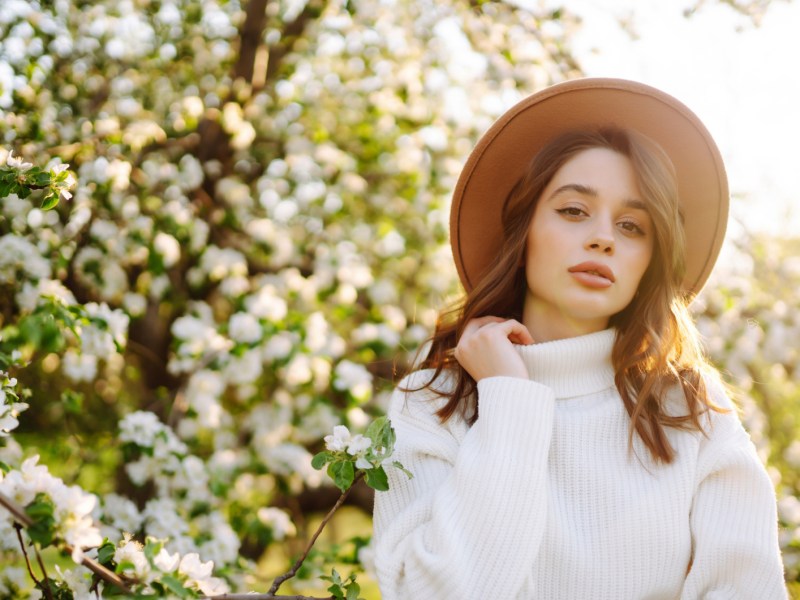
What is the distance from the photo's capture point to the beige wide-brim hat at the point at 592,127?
1798 millimetres

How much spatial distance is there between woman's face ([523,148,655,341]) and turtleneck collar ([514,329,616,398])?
0.06 m

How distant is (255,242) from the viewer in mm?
3818

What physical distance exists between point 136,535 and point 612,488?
1.79m

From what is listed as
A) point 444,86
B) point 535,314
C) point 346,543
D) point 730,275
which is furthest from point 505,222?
point 730,275

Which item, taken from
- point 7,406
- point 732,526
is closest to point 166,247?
point 7,406

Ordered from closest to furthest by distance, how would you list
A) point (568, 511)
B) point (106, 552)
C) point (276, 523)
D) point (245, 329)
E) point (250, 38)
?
point (106, 552)
point (568, 511)
point (245, 329)
point (276, 523)
point (250, 38)

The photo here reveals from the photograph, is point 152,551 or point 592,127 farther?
point 592,127

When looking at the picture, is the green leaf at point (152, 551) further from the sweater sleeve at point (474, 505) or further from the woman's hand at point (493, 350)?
the woman's hand at point (493, 350)

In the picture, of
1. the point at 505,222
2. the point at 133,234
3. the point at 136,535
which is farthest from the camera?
the point at 133,234

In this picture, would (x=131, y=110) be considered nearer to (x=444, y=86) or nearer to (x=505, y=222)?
(x=444, y=86)

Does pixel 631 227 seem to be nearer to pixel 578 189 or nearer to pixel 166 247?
pixel 578 189

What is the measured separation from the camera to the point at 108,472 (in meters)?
3.98

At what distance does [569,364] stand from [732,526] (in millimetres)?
412

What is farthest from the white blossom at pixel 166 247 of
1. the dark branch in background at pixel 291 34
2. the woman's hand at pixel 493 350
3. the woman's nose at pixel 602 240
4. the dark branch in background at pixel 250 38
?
the woman's nose at pixel 602 240
